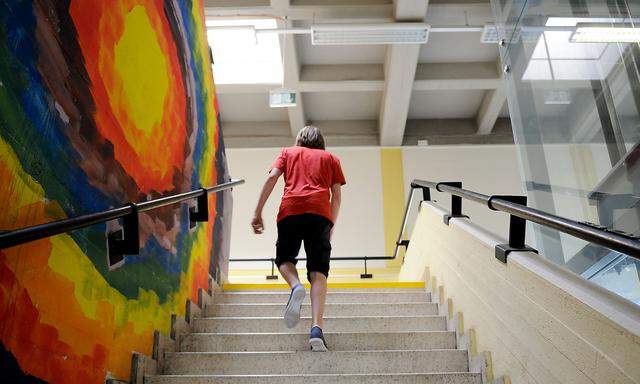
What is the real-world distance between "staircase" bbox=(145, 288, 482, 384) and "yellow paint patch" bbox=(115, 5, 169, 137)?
117 centimetres

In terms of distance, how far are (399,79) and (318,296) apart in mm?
5628

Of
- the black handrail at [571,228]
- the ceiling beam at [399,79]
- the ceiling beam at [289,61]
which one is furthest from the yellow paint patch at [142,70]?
the ceiling beam at [399,79]

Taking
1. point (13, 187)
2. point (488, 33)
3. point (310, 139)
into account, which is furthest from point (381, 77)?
point (13, 187)

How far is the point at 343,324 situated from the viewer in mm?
2988

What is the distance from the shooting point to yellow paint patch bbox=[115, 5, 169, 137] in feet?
7.44

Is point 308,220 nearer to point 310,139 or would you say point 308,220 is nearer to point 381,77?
point 310,139

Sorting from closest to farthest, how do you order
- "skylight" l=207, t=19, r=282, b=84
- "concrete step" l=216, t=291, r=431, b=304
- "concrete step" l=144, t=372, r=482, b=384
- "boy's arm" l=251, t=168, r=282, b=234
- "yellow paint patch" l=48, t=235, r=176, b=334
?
"yellow paint patch" l=48, t=235, r=176, b=334
"concrete step" l=144, t=372, r=482, b=384
"boy's arm" l=251, t=168, r=282, b=234
"concrete step" l=216, t=291, r=431, b=304
"skylight" l=207, t=19, r=282, b=84

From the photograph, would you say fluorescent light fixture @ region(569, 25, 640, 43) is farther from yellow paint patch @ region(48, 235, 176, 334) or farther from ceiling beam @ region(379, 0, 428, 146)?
ceiling beam @ region(379, 0, 428, 146)

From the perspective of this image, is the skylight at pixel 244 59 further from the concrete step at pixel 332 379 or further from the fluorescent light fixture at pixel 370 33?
the concrete step at pixel 332 379

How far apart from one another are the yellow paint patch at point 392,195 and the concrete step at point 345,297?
5.09 metres

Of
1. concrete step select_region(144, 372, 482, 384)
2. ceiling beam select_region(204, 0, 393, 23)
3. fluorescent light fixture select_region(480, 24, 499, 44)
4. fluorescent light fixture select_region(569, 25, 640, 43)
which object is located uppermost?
ceiling beam select_region(204, 0, 393, 23)

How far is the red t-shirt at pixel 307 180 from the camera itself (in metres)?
2.74

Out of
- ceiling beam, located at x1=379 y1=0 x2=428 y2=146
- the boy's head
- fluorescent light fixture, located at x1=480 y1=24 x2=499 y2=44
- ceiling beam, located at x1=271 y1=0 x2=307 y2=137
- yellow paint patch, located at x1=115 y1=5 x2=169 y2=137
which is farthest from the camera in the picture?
ceiling beam, located at x1=271 y1=0 x2=307 y2=137

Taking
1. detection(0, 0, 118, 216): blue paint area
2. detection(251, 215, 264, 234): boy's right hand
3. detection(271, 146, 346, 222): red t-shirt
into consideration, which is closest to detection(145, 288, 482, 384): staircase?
detection(251, 215, 264, 234): boy's right hand
